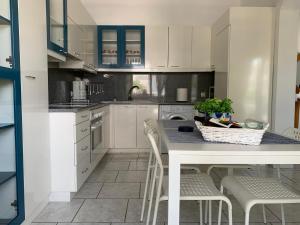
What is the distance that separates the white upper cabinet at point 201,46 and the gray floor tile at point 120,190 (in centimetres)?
260

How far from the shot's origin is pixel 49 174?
7.82 ft

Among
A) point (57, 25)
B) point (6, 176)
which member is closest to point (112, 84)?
point (57, 25)

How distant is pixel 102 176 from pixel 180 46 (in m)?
2.62

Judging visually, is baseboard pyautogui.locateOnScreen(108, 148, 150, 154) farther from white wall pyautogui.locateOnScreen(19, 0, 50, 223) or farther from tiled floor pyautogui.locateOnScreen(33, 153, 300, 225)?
white wall pyautogui.locateOnScreen(19, 0, 50, 223)

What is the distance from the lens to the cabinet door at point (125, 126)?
4477 millimetres

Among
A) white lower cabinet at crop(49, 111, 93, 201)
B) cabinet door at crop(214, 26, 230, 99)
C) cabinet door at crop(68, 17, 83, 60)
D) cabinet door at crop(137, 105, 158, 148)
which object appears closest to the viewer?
white lower cabinet at crop(49, 111, 93, 201)

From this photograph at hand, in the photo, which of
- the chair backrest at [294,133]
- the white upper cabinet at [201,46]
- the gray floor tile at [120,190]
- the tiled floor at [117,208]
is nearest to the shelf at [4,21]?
the tiled floor at [117,208]

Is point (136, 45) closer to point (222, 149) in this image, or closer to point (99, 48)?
point (99, 48)

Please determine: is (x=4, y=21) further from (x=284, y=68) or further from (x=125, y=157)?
(x=284, y=68)

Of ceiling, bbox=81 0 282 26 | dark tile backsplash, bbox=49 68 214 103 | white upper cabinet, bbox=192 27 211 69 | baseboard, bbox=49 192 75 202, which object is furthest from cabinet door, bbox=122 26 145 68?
baseboard, bbox=49 192 75 202

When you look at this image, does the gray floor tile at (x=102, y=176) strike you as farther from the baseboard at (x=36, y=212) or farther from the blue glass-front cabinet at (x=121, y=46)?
the blue glass-front cabinet at (x=121, y=46)

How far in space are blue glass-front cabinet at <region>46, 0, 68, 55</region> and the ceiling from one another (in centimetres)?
203

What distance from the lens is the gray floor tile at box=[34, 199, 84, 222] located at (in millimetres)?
2129

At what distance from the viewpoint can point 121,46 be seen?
4.63 m
